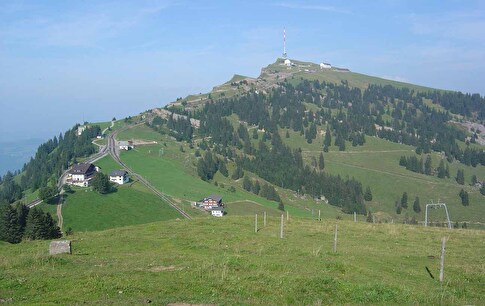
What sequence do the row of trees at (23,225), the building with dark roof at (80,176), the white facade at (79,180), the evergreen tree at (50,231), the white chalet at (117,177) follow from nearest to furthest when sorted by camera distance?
the evergreen tree at (50,231)
the row of trees at (23,225)
the white facade at (79,180)
the building with dark roof at (80,176)
the white chalet at (117,177)

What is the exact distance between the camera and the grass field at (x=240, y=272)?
18.5 metres

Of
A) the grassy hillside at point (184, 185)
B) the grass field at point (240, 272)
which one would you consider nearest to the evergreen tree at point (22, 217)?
the grass field at point (240, 272)

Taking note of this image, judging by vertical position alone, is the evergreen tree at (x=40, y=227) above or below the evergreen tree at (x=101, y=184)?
above

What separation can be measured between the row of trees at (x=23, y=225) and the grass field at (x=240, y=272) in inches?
1092

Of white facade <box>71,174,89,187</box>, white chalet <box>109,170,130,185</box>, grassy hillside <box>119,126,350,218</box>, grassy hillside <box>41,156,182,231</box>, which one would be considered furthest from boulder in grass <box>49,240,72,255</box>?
white chalet <box>109,170,130,185</box>

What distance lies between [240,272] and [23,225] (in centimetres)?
6831

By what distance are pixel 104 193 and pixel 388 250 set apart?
118 metres

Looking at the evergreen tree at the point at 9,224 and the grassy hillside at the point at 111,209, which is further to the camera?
the grassy hillside at the point at 111,209

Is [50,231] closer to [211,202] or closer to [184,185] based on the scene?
[211,202]

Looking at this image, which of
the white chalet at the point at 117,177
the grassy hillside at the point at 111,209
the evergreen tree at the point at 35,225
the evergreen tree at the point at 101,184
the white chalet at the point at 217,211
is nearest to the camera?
the evergreen tree at the point at 35,225

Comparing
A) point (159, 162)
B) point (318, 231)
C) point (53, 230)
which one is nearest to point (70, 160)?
point (159, 162)

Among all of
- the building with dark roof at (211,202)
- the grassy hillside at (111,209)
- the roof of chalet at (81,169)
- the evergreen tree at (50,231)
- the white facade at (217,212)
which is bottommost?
the white facade at (217,212)

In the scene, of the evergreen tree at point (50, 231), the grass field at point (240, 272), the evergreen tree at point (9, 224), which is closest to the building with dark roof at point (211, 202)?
the evergreen tree at point (9, 224)

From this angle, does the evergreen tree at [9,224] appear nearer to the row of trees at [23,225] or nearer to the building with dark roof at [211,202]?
the row of trees at [23,225]
